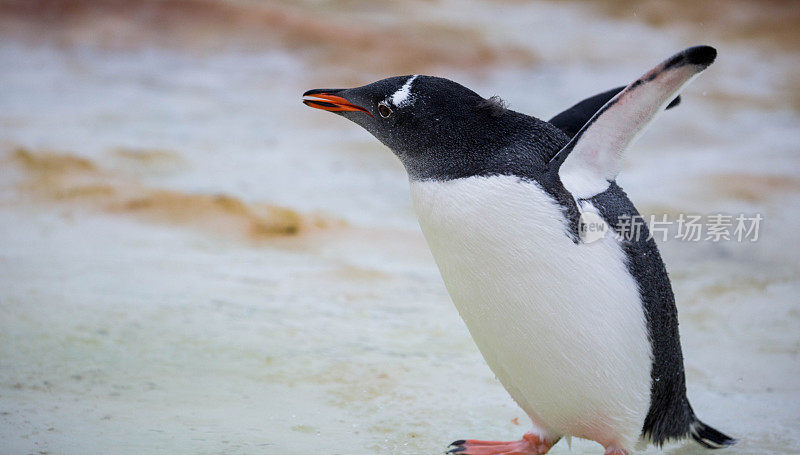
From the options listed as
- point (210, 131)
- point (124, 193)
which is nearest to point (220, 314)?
point (124, 193)

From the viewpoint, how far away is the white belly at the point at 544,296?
154 centimetres

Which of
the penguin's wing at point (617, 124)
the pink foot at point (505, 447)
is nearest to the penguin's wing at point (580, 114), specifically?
the penguin's wing at point (617, 124)

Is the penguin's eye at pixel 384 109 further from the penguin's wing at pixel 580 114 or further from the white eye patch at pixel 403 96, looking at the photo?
the penguin's wing at pixel 580 114

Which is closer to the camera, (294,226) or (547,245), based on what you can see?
(547,245)

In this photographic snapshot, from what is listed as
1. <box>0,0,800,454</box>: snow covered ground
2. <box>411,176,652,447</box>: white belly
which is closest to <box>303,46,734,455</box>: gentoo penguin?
<box>411,176,652,447</box>: white belly

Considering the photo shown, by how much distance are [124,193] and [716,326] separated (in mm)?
2626

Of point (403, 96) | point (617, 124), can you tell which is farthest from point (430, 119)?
point (617, 124)

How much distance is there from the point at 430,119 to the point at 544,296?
1.29 feet

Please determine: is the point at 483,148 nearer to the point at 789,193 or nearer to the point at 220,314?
the point at 220,314

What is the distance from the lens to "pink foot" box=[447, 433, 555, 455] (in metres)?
1.83

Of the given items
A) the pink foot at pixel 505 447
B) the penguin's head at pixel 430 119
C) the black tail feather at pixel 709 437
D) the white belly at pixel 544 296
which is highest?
the penguin's head at pixel 430 119

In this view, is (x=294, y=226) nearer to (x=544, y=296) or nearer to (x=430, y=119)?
(x=430, y=119)

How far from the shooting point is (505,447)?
A: 185 cm

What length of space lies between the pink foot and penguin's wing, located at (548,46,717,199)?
23.7 inches
